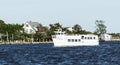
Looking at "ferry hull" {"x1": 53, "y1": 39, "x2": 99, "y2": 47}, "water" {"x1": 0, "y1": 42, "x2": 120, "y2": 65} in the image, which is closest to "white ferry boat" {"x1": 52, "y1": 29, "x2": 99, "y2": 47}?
"ferry hull" {"x1": 53, "y1": 39, "x2": 99, "y2": 47}

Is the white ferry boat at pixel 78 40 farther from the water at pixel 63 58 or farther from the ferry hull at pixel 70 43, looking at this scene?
the water at pixel 63 58

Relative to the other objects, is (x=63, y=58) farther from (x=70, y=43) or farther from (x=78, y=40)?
(x=78, y=40)

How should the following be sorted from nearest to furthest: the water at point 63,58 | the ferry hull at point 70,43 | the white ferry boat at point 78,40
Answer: the water at point 63,58, the ferry hull at point 70,43, the white ferry boat at point 78,40

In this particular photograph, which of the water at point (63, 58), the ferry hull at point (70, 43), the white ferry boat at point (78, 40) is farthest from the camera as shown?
the white ferry boat at point (78, 40)

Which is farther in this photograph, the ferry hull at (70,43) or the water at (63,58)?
the ferry hull at (70,43)

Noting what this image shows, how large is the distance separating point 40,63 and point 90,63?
27.5 ft

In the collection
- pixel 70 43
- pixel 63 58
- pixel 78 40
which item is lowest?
pixel 63 58

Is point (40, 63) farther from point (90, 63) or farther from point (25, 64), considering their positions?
point (90, 63)

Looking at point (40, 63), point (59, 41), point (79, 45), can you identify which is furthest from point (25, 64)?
point (79, 45)

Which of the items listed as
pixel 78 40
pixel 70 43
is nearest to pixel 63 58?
pixel 70 43

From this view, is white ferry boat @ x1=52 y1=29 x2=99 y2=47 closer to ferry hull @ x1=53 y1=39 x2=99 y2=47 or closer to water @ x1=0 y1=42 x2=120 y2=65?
ferry hull @ x1=53 y1=39 x2=99 y2=47

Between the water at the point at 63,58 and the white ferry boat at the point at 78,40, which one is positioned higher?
the white ferry boat at the point at 78,40

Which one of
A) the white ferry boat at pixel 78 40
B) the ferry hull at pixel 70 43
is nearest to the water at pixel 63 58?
the ferry hull at pixel 70 43

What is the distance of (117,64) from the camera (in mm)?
76062
